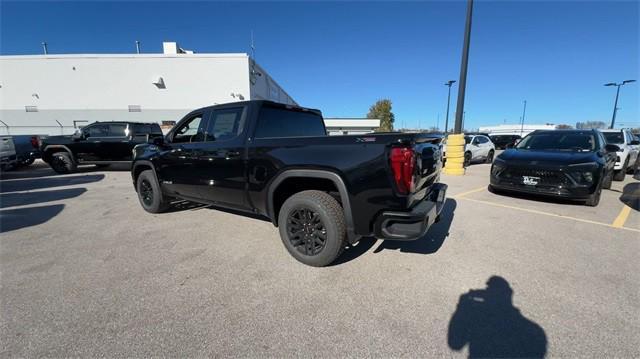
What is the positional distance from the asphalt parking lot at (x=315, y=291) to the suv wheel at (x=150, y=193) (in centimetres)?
53

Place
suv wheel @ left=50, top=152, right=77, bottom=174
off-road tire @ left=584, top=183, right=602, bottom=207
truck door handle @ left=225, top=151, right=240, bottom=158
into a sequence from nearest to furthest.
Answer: truck door handle @ left=225, top=151, right=240, bottom=158
off-road tire @ left=584, top=183, right=602, bottom=207
suv wheel @ left=50, top=152, right=77, bottom=174

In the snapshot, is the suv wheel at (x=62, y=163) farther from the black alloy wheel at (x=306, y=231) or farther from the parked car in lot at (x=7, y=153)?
the black alloy wheel at (x=306, y=231)

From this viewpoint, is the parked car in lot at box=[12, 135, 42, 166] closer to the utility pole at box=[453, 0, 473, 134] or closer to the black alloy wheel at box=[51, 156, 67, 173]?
the black alloy wheel at box=[51, 156, 67, 173]

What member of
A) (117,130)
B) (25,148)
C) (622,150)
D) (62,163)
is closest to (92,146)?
(117,130)

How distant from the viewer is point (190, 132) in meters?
4.26

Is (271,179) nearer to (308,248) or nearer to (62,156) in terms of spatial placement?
(308,248)

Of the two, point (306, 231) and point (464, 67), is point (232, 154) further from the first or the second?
point (464, 67)

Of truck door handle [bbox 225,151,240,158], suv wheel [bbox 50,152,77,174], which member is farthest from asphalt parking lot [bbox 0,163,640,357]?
suv wheel [bbox 50,152,77,174]

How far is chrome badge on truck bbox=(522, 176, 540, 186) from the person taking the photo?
5160mm

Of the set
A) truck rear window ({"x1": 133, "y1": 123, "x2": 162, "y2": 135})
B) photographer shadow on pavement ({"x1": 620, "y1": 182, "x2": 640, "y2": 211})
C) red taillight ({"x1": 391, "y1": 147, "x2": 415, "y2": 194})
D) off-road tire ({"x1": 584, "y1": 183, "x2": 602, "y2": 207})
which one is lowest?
photographer shadow on pavement ({"x1": 620, "y1": 182, "x2": 640, "y2": 211})

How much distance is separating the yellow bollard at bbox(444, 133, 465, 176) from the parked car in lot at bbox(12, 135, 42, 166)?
52.1ft

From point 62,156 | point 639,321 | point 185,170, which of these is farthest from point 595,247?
point 62,156

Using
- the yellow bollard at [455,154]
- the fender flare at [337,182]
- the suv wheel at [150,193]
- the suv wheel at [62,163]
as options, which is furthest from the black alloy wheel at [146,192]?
the yellow bollard at [455,154]

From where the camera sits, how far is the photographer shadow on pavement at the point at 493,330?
179 cm
